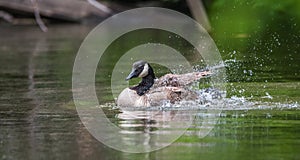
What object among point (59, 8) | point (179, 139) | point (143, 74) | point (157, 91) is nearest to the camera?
point (179, 139)

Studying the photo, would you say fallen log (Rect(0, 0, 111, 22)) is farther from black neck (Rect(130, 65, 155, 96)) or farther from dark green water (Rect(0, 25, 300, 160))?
black neck (Rect(130, 65, 155, 96))

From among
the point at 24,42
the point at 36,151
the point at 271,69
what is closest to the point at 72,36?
the point at 24,42

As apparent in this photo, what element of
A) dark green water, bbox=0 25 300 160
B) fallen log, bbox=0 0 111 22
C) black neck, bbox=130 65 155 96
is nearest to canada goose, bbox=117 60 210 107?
black neck, bbox=130 65 155 96

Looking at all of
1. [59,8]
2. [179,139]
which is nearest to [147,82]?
[179,139]

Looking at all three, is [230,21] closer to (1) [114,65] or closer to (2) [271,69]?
(1) [114,65]

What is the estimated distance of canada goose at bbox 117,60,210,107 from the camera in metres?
12.0

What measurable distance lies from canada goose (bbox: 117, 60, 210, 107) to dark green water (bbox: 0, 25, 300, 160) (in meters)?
0.42

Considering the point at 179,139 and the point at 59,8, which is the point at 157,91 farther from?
the point at 59,8

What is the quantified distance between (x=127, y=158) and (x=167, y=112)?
9.54 ft

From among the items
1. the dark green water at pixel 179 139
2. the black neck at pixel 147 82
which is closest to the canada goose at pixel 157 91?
the black neck at pixel 147 82

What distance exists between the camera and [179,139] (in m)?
9.55

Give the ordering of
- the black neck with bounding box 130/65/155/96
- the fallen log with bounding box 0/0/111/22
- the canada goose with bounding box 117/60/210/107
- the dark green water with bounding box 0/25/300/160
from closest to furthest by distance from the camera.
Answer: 1. the dark green water with bounding box 0/25/300/160
2. the canada goose with bounding box 117/60/210/107
3. the black neck with bounding box 130/65/155/96
4. the fallen log with bounding box 0/0/111/22

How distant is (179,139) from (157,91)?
2.59m

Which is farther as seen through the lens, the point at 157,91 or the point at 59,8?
the point at 59,8
